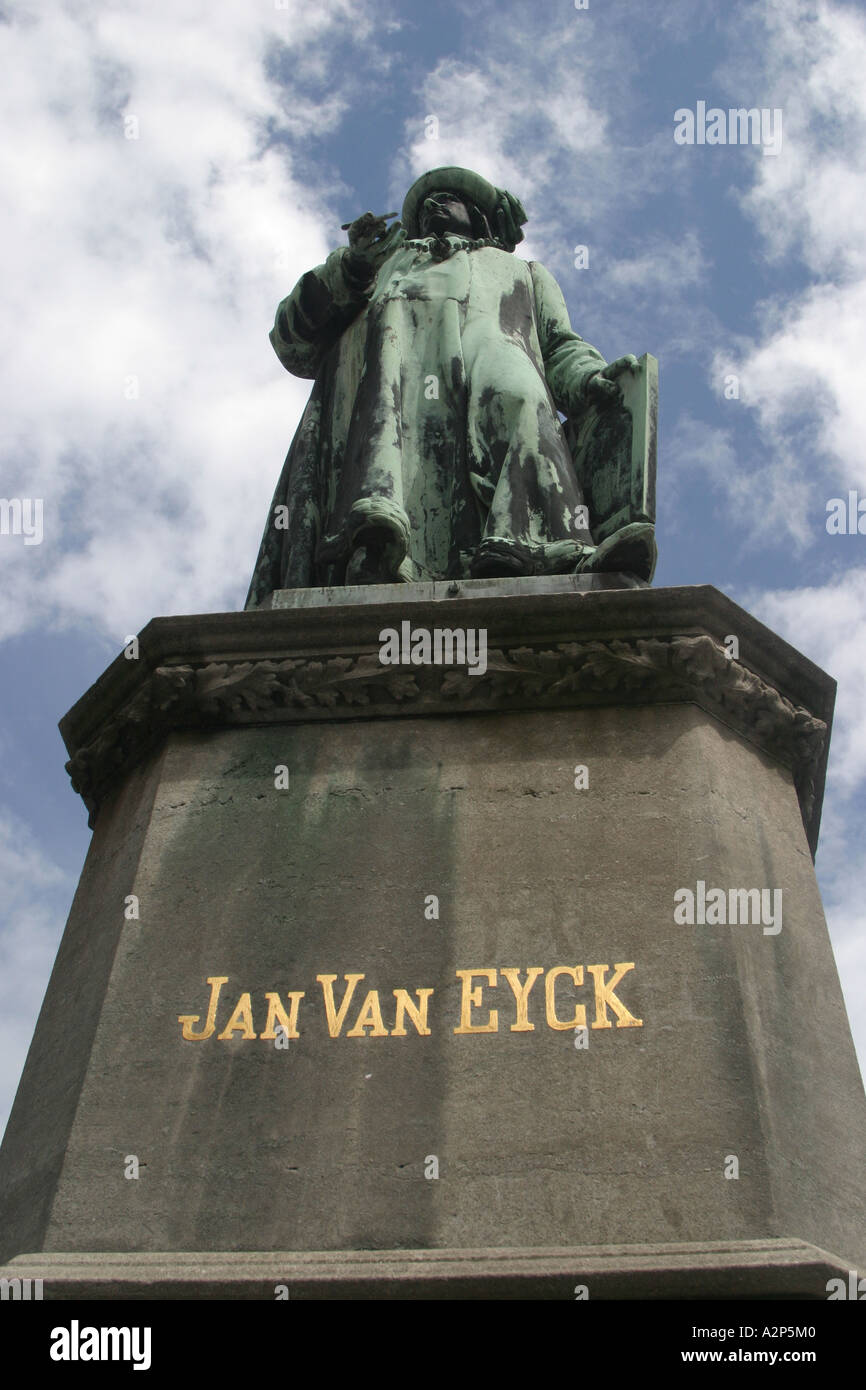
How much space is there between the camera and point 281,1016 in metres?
5.36

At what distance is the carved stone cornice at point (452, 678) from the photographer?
20.5 ft

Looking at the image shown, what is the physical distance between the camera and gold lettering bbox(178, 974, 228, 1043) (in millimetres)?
5344

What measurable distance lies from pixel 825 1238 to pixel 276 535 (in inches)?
205

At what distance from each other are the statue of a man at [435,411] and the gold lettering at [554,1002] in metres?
2.35

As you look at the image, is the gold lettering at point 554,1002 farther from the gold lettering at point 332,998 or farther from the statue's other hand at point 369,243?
the statue's other hand at point 369,243

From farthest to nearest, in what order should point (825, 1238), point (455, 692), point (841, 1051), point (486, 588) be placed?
point (486, 588)
point (455, 692)
point (841, 1051)
point (825, 1238)

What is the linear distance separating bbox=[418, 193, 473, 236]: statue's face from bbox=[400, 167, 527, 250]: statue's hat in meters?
0.11

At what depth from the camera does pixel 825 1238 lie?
4.78 m

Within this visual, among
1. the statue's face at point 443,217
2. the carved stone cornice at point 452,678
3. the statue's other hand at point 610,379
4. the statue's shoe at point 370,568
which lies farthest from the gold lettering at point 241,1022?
the statue's face at point 443,217

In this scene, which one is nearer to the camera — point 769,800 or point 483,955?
point 483,955
